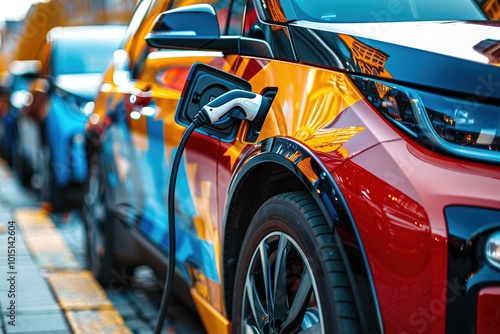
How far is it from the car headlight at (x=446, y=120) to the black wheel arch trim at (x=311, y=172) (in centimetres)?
23

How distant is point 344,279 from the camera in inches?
84.8

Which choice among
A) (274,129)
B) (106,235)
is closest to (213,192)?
(274,129)

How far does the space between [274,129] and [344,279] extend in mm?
552

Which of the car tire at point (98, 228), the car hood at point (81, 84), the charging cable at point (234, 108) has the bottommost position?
the car tire at point (98, 228)

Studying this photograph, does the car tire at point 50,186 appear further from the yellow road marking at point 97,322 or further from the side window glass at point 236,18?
the side window glass at point 236,18

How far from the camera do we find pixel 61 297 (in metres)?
4.61

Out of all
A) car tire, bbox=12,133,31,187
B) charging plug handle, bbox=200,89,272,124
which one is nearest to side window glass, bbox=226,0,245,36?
charging plug handle, bbox=200,89,272,124

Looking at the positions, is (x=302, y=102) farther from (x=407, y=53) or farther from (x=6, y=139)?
(x=6, y=139)

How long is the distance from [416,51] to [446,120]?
0.22 metres

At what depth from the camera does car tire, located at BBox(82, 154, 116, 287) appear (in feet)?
15.5

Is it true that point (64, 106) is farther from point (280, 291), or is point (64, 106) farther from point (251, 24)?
point (280, 291)

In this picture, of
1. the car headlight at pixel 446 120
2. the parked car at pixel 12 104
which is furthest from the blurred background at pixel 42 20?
the car headlight at pixel 446 120

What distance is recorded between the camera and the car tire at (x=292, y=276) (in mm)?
2154

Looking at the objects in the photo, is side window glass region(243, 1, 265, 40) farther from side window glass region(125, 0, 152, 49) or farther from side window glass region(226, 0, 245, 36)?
side window glass region(125, 0, 152, 49)
